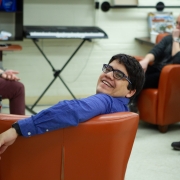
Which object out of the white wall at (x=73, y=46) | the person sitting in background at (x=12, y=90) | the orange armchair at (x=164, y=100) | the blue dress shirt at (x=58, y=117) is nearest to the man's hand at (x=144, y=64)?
the orange armchair at (x=164, y=100)

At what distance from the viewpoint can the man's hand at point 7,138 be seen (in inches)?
58.2

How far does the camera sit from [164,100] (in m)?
3.73

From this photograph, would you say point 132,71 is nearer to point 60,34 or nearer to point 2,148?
point 2,148

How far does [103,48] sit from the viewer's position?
194 inches

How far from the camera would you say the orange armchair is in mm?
3655

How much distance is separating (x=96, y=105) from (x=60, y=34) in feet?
9.01

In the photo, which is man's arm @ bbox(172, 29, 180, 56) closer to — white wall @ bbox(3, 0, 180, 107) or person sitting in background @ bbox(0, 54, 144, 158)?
white wall @ bbox(3, 0, 180, 107)

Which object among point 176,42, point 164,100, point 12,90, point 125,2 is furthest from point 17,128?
point 125,2

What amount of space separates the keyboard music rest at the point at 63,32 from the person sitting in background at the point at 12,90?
1191 millimetres

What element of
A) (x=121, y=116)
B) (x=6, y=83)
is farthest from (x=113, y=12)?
(x=121, y=116)

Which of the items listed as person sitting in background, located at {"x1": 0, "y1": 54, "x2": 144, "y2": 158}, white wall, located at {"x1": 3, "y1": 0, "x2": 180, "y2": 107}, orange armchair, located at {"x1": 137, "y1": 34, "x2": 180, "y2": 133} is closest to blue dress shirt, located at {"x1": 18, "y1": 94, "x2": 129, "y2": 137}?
person sitting in background, located at {"x1": 0, "y1": 54, "x2": 144, "y2": 158}

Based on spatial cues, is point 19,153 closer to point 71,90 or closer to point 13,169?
point 13,169

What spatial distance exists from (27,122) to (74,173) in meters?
0.33

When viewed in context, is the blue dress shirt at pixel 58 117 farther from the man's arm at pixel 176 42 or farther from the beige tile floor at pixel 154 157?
the man's arm at pixel 176 42
